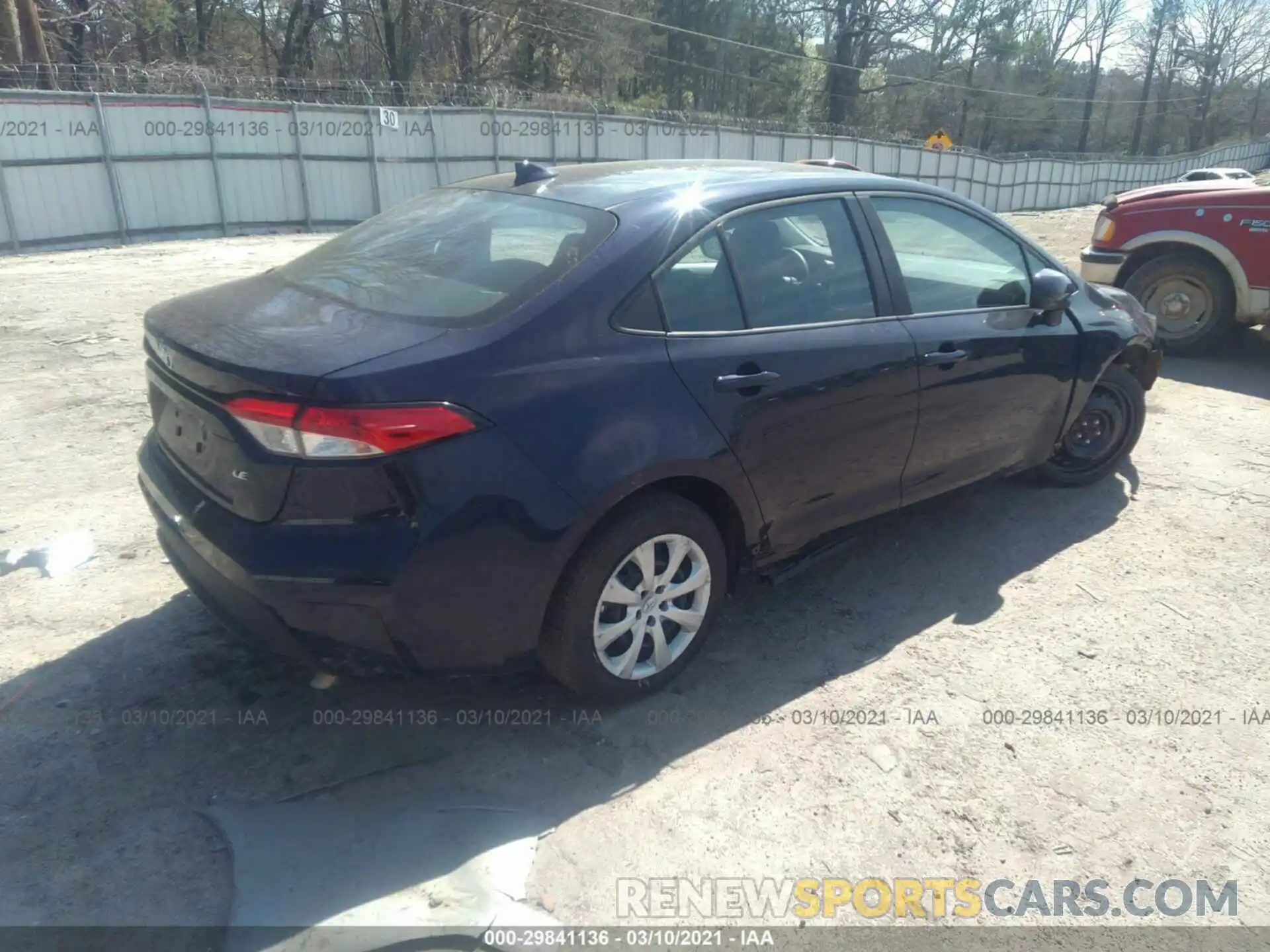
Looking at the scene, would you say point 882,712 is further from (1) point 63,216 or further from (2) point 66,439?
(1) point 63,216

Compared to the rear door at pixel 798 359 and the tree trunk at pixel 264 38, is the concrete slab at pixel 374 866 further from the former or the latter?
the tree trunk at pixel 264 38

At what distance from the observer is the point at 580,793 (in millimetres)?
2760

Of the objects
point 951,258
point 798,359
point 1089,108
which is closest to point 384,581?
point 798,359

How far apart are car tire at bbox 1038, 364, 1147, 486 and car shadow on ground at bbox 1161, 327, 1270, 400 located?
2641 mm

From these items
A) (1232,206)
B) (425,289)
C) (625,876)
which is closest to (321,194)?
(1232,206)

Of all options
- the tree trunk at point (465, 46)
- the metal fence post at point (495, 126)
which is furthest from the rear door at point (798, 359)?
the tree trunk at point (465, 46)

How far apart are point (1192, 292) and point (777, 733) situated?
6.54 metres

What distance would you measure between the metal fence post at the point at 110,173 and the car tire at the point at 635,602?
15543 mm

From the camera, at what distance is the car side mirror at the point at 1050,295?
407 centimetres

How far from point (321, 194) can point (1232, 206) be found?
15.5 m

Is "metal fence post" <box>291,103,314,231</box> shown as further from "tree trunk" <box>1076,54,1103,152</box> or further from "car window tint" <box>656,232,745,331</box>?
"tree trunk" <box>1076,54,1103,152</box>

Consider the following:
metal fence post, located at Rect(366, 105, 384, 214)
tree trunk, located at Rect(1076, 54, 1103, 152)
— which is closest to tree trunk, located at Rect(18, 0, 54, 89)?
metal fence post, located at Rect(366, 105, 384, 214)

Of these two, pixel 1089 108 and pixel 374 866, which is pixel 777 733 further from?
pixel 1089 108

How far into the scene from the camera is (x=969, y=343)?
3.85 metres
